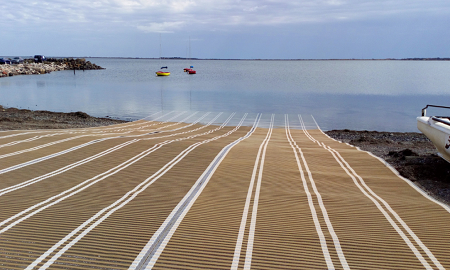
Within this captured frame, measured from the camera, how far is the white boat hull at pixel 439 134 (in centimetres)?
782

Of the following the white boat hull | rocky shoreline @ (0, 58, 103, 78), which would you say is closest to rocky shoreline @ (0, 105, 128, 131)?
the white boat hull

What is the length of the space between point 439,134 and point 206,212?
21.0ft

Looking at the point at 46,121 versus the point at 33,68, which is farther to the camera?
the point at 33,68

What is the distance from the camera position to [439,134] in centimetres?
824

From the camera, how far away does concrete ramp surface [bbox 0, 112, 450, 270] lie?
3475mm

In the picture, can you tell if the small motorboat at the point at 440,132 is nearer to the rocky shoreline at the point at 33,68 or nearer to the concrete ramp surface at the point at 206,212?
the concrete ramp surface at the point at 206,212

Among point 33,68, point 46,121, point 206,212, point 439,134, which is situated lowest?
point 46,121

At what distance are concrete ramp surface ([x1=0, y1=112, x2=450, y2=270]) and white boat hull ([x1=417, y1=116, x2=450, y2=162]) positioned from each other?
1640mm

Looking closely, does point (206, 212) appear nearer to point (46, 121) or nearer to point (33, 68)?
point (46, 121)

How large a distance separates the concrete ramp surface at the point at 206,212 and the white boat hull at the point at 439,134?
1.64m

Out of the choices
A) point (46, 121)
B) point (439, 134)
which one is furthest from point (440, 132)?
point (46, 121)

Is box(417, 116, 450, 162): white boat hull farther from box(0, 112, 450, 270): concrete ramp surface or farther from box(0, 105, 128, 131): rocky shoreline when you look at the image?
box(0, 105, 128, 131): rocky shoreline

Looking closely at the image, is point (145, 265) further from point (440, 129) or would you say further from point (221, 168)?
point (440, 129)

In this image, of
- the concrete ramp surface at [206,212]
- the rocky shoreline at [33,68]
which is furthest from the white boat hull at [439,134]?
the rocky shoreline at [33,68]
